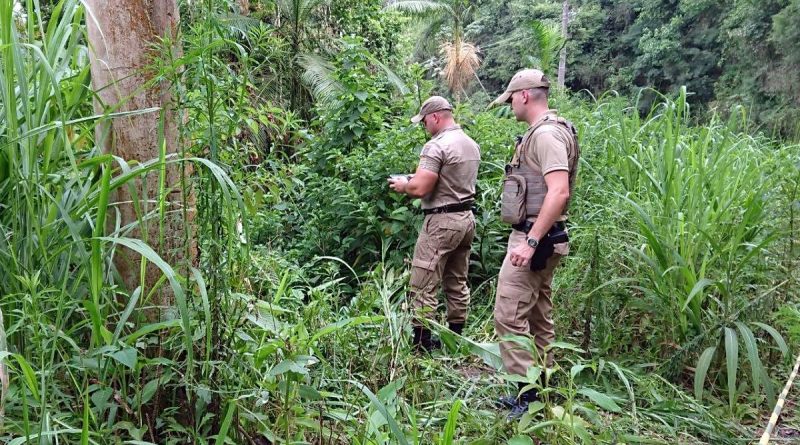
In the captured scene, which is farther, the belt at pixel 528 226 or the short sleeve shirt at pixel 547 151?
the belt at pixel 528 226

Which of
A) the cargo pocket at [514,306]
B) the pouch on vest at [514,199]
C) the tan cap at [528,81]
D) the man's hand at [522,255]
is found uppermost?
the tan cap at [528,81]

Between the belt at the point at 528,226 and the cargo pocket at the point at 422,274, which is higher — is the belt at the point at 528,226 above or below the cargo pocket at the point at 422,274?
above

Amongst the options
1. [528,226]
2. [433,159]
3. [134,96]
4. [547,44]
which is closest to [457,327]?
[433,159]

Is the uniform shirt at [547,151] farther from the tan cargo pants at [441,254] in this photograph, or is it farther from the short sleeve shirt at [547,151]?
→ the tan cargo pants at [441,254]

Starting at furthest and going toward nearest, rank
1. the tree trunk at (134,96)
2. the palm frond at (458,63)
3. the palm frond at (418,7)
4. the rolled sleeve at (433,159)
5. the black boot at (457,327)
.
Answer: the palm frond at (458,63), the palm frond at (418,7), the black boot at (457,327), the rolled sleeve at (433,159), the tree trunk at (134,96)

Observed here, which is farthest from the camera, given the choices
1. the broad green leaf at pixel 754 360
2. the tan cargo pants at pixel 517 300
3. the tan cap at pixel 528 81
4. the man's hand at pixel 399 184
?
the man's hand at pixel 399 184

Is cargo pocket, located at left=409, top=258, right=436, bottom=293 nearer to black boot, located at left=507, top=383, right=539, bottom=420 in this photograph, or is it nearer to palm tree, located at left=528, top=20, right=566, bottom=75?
black boot, located at left=507, top=383, right=539, bottom=420

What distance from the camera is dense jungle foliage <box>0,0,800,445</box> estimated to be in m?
1.89

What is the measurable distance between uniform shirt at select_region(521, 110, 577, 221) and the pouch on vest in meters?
0.12

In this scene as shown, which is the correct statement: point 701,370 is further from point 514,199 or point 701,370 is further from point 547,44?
point 547,44

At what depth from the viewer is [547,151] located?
349 cm

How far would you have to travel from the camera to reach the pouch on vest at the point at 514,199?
3662mm

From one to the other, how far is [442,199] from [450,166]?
250mm

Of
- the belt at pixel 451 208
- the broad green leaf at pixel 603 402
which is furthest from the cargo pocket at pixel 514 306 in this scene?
the broad green leaf at pixel 603 402
